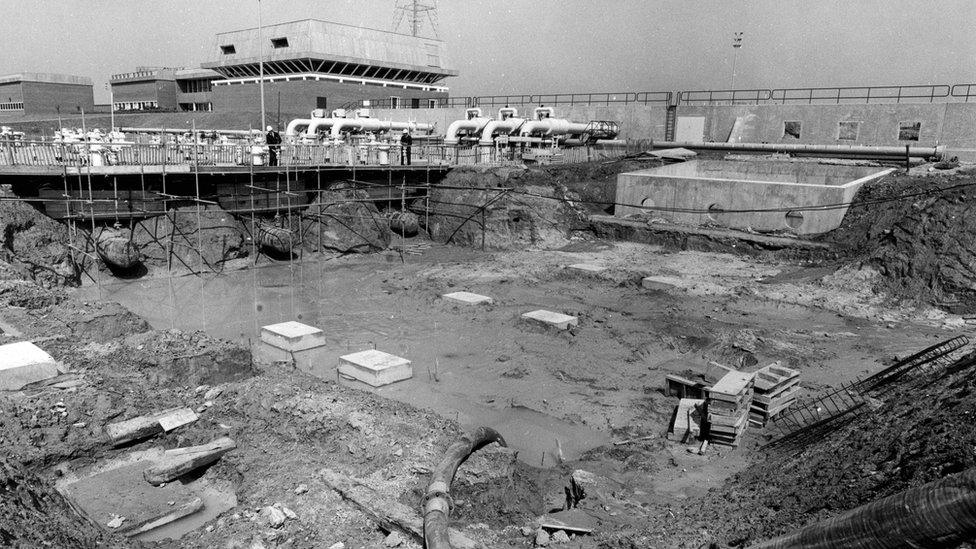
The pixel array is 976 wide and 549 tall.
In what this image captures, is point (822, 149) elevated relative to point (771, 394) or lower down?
elevated

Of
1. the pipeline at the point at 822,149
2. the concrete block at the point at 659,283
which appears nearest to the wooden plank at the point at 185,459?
the concrete block at the point at 659,283

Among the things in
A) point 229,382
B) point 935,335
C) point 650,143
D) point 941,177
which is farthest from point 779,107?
point 229,382

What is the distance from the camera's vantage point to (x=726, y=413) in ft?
32.2

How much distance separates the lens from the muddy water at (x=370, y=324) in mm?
10984

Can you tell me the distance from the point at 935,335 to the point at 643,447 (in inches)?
383

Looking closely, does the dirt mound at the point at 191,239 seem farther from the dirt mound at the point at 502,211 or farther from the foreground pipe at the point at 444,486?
the foreground pipe at the point at 444,486

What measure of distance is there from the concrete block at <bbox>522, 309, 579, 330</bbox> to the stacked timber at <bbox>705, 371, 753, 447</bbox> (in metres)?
5.94

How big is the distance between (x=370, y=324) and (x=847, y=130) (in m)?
25.6

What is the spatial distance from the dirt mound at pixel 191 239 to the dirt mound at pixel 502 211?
8215 millimetres

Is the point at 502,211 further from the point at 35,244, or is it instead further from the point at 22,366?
the point at 22,366

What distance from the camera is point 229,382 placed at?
11070mm

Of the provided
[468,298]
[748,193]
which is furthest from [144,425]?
[748,193]

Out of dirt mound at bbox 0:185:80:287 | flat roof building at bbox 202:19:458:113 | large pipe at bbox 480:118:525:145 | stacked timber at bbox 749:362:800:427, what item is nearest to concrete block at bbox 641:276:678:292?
stacked timber at bbox 749:362:800:427

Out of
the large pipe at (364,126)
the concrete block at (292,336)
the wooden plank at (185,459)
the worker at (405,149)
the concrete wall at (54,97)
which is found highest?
the concrete wall at (54,97)
